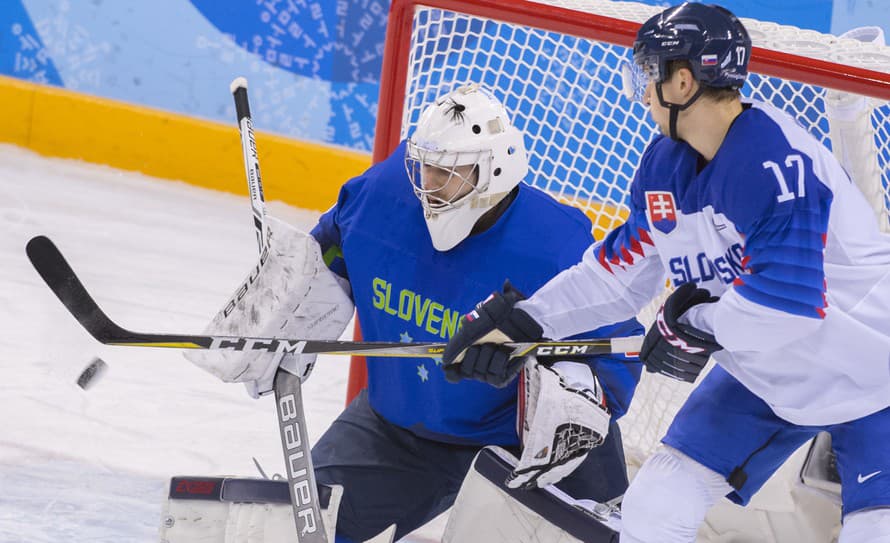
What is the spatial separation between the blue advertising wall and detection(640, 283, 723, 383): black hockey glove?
Result: 3417mm

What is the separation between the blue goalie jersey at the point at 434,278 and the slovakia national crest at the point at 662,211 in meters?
0.34

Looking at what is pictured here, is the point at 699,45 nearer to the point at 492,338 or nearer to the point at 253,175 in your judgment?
the point at 492,338

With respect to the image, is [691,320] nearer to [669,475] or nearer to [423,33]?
[669,475]

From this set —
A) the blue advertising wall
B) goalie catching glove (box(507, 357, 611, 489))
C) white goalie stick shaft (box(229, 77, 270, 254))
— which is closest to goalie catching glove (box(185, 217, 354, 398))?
white goalie stick shaft (box(229, 77, 270, 254))

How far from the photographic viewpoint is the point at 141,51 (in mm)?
5453

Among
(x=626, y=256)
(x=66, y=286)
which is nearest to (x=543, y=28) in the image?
(x=626, y=256)

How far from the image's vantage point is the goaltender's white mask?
7.33 feet

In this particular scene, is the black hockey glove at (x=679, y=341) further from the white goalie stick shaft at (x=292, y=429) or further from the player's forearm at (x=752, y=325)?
the white goalie stick shaft at (x=292, y=429)

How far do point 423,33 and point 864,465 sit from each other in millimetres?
1515

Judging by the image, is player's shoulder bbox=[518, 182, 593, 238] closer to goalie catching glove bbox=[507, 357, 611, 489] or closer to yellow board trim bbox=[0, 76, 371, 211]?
goalie catching glove bbox=[507, 357, 611, 489]

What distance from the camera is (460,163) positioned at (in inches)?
88.1

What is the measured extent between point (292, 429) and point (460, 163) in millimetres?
566

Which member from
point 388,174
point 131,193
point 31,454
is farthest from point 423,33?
point 131,193

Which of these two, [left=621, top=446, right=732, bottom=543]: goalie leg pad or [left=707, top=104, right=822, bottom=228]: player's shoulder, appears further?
[left=621, top=446, right=732, bottom=543]: goalie leg pad
